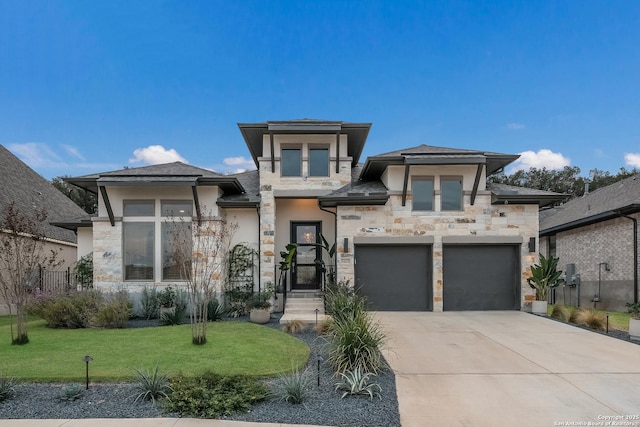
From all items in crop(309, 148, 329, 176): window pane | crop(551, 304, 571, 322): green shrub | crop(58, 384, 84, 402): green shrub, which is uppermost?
crop(309, 148, 329, 176): window pane

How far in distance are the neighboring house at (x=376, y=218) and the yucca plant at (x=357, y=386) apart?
613cm

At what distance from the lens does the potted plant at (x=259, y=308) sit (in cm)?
952

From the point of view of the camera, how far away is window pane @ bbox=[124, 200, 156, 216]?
11.1 m

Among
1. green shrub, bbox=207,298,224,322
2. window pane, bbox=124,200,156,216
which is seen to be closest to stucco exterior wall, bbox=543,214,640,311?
green shrub, bbox=207,298,224,322

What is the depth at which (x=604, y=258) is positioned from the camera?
43.4 ft

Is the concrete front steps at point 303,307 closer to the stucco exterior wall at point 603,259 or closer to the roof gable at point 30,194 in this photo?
the roof gable at point 30,194

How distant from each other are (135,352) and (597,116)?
2389 cm

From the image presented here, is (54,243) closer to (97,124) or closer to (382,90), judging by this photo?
(97,124)

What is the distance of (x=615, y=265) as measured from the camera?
12.7 meters

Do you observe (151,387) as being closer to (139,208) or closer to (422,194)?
(139,208)

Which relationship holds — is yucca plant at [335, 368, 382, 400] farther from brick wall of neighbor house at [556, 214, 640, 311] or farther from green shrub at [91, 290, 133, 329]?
brick wall of neighbor house at [556, 214, 640, 311]

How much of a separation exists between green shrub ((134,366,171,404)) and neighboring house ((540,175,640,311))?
13936mm

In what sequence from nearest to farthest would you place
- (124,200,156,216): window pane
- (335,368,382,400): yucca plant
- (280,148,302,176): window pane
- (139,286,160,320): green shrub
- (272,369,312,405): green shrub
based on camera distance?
(272,369,312,405): green shrub
(335,368,382,400): yucca plant
(139,286,160,320): green shrub
(124,200,156,216): window pane
(280,148,302,176): window pane

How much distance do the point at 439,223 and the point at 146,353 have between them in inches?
344
